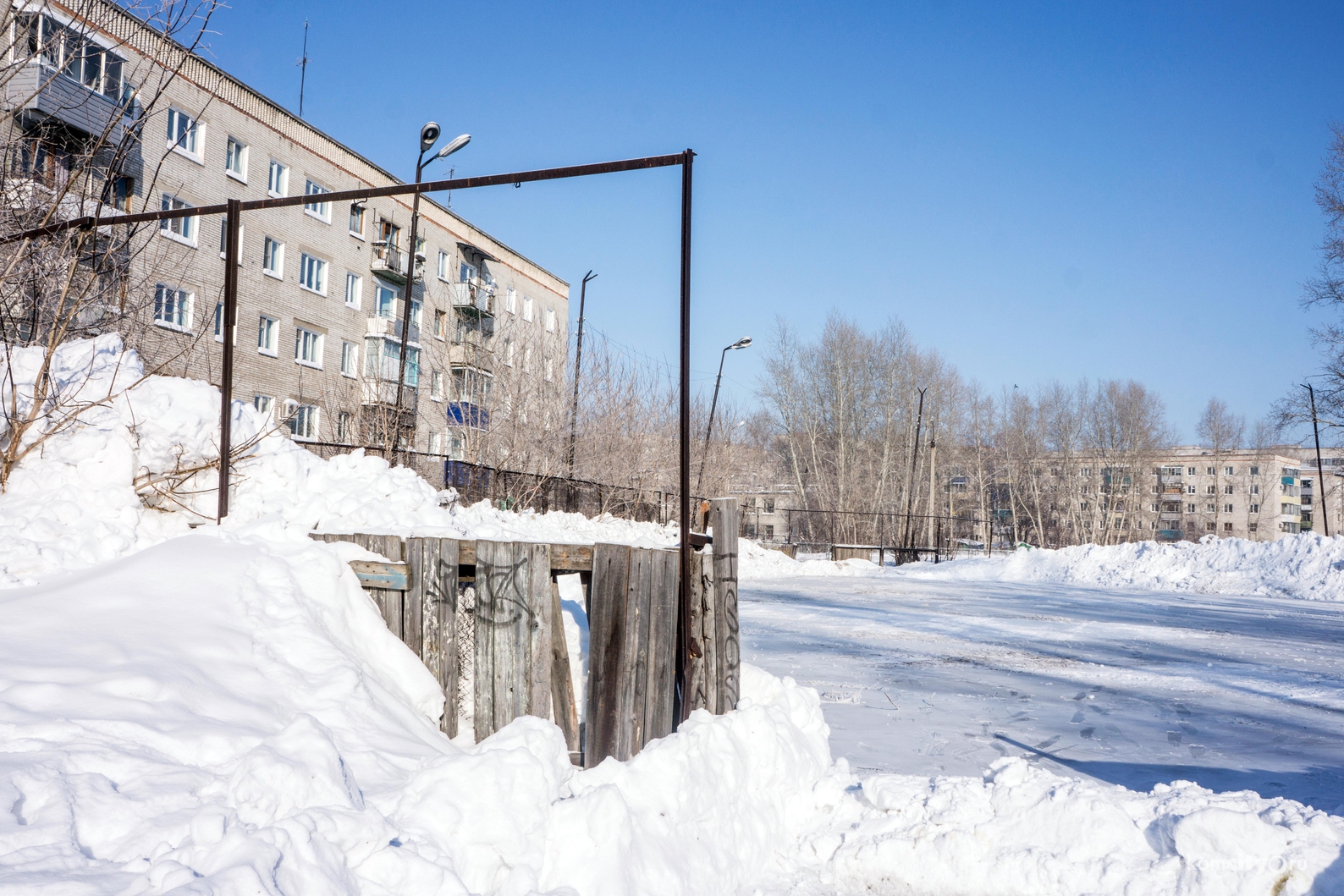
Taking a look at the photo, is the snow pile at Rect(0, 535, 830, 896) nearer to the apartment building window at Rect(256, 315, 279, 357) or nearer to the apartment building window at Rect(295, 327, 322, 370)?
the apartment building window at Rect(256, 315, 279, 357)

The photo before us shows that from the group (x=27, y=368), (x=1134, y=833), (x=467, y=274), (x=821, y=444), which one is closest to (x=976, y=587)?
(x=1134, y=833)

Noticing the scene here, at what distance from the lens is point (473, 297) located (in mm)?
39844

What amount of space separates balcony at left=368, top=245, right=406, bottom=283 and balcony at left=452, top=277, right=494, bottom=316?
121 inches

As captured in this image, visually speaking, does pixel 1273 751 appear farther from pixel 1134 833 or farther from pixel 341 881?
pixel 341 881

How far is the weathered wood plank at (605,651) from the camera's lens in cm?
467

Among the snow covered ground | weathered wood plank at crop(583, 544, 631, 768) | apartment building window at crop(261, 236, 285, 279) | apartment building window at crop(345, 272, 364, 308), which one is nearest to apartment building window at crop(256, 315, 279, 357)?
apartment building window at crop(261, 236, 285, 279)

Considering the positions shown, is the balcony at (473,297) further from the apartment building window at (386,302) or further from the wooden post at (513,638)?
the wooden post at (513,638)

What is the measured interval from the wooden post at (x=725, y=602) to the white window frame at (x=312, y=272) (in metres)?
31.8

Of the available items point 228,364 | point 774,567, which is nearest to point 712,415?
point 774,567

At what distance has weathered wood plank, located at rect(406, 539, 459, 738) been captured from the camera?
4.79 metres

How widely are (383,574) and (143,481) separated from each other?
1776 millimetres

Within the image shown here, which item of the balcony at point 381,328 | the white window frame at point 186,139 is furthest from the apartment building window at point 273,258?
the balcony at point 381,328

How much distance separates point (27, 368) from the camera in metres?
5.49

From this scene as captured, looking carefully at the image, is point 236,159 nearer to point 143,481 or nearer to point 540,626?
point 143,481
